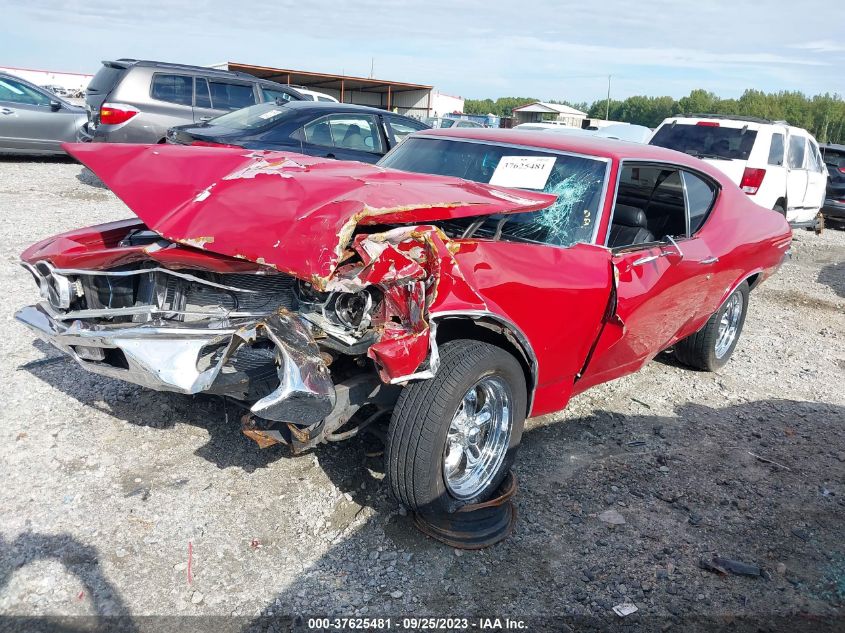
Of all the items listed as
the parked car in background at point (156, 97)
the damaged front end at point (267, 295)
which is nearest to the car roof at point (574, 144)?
the damaged front end at point (267, 295)

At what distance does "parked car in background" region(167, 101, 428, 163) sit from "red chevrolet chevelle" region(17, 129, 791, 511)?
4085mm

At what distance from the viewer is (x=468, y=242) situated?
9.27 ft

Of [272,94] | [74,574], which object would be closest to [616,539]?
[74,574]

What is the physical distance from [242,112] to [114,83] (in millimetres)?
3113

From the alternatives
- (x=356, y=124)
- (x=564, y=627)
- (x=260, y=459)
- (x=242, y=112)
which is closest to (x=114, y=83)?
(x=242, y=112)

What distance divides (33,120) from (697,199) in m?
11.0

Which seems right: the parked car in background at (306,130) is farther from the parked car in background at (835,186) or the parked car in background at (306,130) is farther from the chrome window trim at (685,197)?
the parked car in background at (835,186)

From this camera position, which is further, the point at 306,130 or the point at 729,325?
the point at 306,130

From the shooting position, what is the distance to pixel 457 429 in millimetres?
2998

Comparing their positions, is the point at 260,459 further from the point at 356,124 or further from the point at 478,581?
the point at 356,124

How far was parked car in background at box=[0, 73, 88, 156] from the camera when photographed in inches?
436

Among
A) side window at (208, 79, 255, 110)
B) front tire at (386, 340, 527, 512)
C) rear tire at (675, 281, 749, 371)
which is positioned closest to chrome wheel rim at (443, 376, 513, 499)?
front tire at (386, 340, 527, 512)

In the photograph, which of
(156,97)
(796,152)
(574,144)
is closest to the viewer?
(574,144)

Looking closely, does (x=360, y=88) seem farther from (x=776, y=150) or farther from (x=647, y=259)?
(x=647, y=259)
